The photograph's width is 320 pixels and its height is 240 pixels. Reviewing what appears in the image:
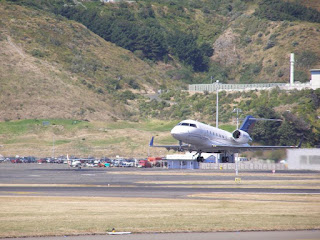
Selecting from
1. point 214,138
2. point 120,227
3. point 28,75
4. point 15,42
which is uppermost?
point 15,42

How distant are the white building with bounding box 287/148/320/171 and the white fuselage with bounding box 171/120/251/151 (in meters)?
7.17

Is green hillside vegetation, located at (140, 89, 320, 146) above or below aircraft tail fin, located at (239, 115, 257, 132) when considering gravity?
above

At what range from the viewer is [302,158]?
224 feet

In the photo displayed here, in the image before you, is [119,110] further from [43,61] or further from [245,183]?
[245,183]

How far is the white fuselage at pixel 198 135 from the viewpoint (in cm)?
5925

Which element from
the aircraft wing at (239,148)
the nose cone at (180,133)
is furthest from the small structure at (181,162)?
the nose cone at (180,133)

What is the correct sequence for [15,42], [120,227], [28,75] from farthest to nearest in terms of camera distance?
1. [15,42]
2. [28,75]
3. [120,227]

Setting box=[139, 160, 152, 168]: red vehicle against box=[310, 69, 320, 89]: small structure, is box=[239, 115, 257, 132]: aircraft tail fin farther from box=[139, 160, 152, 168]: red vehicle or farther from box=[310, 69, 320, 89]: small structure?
box=[310, 69, 320, 89]: small structure

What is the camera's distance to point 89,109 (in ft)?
557

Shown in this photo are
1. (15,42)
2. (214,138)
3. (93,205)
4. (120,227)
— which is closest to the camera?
(120,227)

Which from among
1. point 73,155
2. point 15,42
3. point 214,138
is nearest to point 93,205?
point 214,138

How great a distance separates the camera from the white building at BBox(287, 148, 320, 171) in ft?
222

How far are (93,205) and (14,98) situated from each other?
126098 millimetres

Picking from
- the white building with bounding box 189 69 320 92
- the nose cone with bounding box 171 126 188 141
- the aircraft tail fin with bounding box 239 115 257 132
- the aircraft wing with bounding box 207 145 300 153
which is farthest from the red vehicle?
the nose cone with bounding box 171 126 188 141
